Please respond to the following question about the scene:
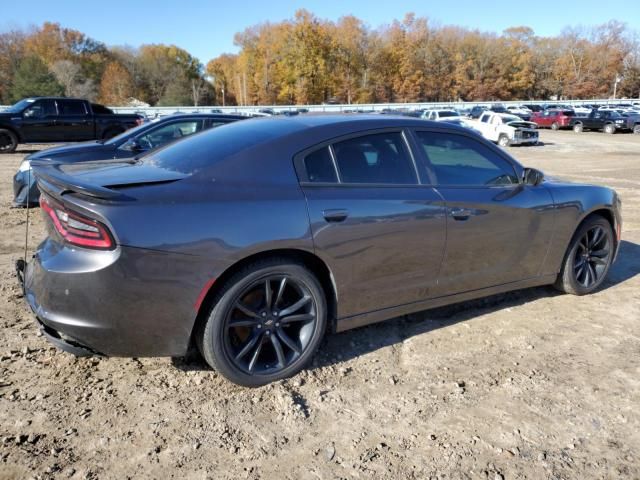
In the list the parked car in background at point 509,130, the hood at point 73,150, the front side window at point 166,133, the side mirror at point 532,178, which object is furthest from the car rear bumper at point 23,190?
the parked car in background at point 509,130

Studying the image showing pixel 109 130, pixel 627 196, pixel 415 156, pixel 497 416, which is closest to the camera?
pixel 497 416

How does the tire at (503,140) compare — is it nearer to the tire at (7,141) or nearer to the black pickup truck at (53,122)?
the black pickup truck at (53,122)

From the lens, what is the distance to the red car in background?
1499 inches

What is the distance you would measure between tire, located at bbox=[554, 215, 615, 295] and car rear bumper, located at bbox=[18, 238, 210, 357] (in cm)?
331

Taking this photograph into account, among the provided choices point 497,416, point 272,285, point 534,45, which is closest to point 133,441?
point 272,285

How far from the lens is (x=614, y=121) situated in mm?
34344

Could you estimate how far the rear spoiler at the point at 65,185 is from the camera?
256 centimetres

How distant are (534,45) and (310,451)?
113122 mm

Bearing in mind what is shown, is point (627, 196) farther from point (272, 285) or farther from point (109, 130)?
point (109, 130)

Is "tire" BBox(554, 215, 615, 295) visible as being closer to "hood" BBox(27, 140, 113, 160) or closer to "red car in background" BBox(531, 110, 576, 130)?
"hood" BBox(27, 140, 113, 160)

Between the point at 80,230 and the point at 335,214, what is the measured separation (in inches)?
54.3

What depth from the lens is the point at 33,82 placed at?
6419 centimetres

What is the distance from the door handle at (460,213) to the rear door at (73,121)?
16.3 m

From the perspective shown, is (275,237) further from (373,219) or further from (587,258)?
(587,258)
